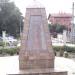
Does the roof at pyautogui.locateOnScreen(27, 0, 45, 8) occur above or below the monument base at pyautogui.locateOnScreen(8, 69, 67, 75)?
above

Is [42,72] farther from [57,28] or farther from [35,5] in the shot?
[57,28]

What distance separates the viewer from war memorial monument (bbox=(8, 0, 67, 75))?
9.20 m

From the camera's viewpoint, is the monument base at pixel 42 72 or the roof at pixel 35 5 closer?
the monument base at pixel 42 72

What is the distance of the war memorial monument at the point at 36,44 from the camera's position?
920 cm

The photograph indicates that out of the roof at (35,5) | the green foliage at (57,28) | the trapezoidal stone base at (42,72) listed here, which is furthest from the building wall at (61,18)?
the trapezoidal stone base at (42,72)

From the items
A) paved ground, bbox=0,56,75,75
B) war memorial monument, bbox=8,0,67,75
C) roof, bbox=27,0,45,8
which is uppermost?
roof, bbox=27,0,45,8

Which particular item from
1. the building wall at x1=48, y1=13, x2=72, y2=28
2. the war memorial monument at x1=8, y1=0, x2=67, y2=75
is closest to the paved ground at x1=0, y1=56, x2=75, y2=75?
the war memorial monument at x1=8, y1=0, x2=67, y2=75

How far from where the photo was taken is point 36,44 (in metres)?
9.34

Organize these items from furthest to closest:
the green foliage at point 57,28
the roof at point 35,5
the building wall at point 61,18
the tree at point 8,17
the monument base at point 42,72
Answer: the building wall at point 61,18
the green foliage at point 57,28
the tree at point 8,17
the roof at point 35,5
the monument base at point 42,72

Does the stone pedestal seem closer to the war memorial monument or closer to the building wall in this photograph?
the war memorial monument

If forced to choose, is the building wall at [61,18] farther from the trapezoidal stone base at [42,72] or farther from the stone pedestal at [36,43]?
the trapezoidal stone base at [42,72]

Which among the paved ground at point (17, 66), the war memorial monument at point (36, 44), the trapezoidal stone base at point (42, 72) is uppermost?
the war memorial monument at point (36, 44)

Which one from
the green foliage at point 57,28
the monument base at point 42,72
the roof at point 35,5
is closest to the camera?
the monument base at point 42,72

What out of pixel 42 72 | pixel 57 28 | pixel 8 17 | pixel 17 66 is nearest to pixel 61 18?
pixel 57 28
